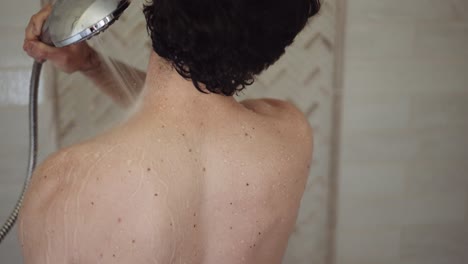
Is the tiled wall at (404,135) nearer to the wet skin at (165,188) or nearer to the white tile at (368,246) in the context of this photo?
the white tile at (368,246)

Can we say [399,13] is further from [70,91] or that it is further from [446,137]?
[70,91]

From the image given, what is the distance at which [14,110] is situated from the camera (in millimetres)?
1209

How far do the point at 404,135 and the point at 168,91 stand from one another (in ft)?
3.17

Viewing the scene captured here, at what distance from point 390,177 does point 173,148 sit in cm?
99

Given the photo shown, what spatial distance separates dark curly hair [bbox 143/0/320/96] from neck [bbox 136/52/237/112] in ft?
0.05

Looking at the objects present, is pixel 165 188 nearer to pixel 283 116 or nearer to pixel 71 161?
pixel 71 161

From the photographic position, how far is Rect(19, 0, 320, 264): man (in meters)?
0.59

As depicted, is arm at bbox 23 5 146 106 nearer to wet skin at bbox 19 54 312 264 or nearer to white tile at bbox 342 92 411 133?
wet skin at bbox 19 54 312 264

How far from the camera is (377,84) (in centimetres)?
137

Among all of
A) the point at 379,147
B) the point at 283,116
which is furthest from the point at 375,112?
the point at 283,116

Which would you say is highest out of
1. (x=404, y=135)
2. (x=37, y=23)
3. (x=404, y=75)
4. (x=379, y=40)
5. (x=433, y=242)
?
(x=37, y=23)

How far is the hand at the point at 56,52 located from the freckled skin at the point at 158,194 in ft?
0.80

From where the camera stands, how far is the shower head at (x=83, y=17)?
67 centimetres

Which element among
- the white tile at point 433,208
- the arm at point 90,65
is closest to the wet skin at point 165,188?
the arm at point 90,65
